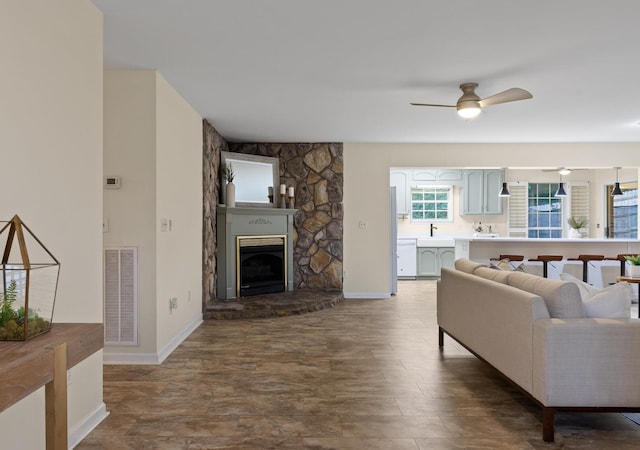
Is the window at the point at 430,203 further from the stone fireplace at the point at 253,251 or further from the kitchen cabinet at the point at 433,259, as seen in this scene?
the stone fireplace at the point at 253,251

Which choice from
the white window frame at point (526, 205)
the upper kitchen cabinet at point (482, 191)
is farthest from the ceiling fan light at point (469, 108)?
the white window frame at point (526, 205)

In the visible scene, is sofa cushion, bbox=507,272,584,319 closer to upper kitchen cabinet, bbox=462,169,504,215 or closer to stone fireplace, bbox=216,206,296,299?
stone fireplace, bbox=216,206,296,299

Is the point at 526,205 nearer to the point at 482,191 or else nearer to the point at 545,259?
the point at 482,191

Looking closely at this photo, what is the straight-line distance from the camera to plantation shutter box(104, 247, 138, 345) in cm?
380

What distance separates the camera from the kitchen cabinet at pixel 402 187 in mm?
9438

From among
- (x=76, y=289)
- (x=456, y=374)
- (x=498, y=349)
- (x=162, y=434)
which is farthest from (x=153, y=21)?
(x=456, y=374)

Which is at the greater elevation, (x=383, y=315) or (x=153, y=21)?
(x=153, y=21)

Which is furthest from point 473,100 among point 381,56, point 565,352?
point 565,352

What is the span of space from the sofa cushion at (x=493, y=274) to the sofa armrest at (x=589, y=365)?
0.84 m

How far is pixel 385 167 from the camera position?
23.4ft

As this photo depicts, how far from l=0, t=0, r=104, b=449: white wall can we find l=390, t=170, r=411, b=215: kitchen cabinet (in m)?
7.35

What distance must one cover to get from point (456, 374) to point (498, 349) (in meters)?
0.66

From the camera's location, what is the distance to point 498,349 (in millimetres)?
2988

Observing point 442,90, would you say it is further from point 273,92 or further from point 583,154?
point 583,154
